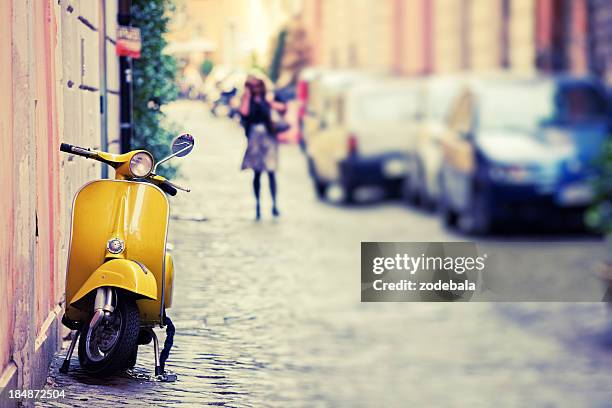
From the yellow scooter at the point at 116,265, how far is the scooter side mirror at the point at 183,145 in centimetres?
22

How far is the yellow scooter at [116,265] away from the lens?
5.07 meters

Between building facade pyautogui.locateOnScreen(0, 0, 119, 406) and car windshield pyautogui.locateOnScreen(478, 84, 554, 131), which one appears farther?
car windshield pyautogui.locateOnScreen(478, 84, 554, 131)

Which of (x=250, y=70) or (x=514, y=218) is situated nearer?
(x=250, y=70)

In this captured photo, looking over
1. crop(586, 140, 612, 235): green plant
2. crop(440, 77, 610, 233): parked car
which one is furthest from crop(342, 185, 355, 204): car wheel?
crop(586, 140, 612, 235): green plant

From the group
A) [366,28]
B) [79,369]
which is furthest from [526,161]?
[366,28]

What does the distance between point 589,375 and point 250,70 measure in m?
2.42

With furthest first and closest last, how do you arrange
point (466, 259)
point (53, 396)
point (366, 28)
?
point (366, 28), point (466, 259), point (53, 396)

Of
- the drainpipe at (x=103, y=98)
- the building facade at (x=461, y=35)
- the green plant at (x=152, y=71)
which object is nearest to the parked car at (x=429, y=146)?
the building facade at (x=461, y=35)

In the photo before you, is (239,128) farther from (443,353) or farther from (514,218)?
(514,218)

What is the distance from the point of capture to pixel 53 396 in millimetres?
5125

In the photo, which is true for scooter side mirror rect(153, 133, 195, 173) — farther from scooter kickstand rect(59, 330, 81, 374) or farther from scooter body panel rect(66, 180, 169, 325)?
scooter kickstand rect(59, 330, 81, 374)

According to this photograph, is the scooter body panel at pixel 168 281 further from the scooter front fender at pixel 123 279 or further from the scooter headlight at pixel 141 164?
the scooter headlight at pixel 141 164

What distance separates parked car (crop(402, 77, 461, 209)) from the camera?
423 inches

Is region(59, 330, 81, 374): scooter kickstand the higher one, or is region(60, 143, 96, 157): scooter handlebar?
region(60, 143, 96, 157): scooter handlebar
